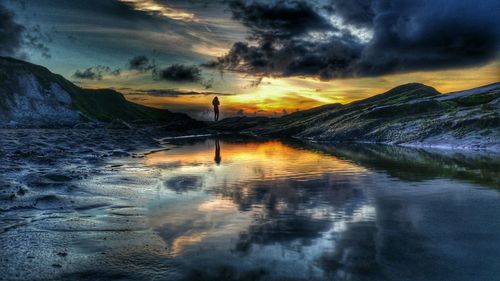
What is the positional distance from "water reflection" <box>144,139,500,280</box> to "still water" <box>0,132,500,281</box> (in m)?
0.03

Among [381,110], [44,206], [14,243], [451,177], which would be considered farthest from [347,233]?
[381,110]

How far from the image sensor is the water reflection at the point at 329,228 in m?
7.36

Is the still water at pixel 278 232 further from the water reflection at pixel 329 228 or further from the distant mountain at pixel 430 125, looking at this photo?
the distant mountain at pixel 430 125

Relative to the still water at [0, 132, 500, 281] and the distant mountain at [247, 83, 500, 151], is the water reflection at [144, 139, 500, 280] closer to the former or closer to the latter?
the still water at [0, 132, 500, 281]

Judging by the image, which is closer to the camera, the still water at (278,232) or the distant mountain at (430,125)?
the still water at (278,232)

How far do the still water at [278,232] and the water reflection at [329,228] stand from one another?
31mm

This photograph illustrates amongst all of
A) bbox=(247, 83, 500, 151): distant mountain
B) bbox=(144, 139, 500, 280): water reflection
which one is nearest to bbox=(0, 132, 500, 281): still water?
bbox=(144, 139, 500, 280): water reflection

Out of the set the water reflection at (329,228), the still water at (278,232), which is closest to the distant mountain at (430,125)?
the water reflection at (329,228)

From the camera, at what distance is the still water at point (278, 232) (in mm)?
7293

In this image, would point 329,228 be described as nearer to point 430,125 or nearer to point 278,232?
point 278,232

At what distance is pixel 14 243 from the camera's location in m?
8.55

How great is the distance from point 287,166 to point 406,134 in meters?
38.2

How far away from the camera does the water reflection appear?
24.1ft

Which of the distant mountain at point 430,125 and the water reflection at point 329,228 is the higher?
the distant mountain at point 430,125
